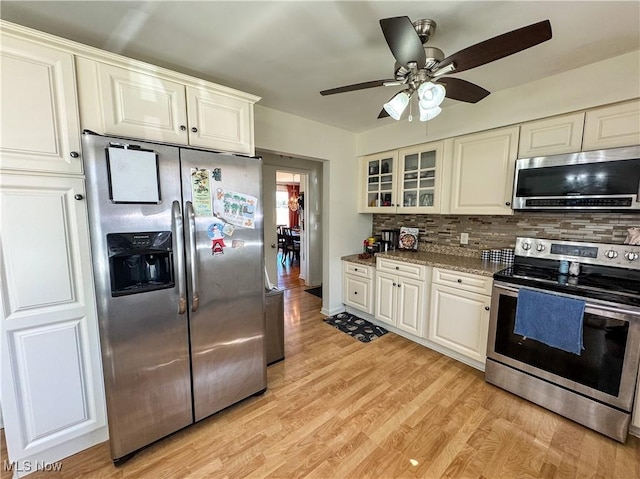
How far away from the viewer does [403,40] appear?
116cm

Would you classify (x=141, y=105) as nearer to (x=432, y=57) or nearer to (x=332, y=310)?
(x=432, y=57)

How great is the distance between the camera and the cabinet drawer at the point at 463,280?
2.21 m

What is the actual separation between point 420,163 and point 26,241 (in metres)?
3.08

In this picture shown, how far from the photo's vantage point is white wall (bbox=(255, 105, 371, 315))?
2812 millimetres

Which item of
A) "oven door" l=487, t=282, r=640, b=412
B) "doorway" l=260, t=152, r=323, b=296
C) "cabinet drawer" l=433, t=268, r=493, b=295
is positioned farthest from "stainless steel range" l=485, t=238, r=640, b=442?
"doorway" l=260, t=152, r=323, b=296

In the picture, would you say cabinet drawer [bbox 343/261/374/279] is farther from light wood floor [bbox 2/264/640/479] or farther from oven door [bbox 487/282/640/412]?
oven door [bbox 487/282/640/412]

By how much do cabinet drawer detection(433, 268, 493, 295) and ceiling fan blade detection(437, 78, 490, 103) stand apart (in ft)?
4.46

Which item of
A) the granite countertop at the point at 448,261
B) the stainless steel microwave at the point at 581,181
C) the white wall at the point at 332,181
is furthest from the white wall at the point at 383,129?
the granite countertop at the point at 448,261

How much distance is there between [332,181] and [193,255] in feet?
6.86

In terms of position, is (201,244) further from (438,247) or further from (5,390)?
(438,247)

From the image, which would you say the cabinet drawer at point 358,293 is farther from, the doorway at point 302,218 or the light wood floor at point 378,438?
the doorway at point 302,218

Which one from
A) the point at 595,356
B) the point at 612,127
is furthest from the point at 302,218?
the point at 595,356

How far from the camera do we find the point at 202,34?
1.54 metres
